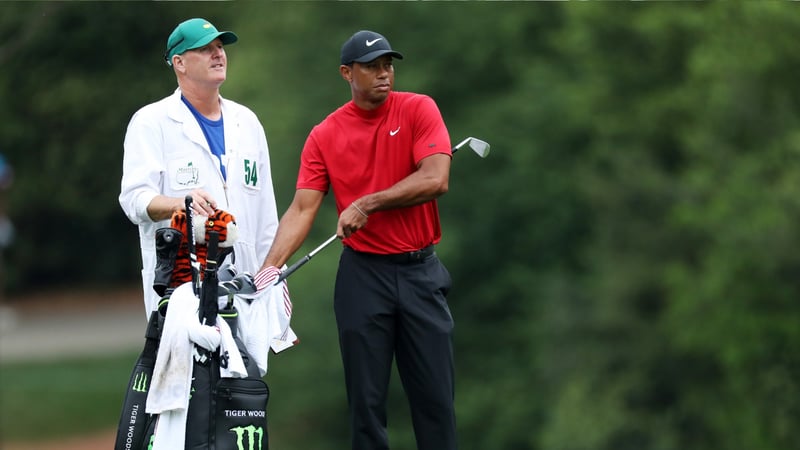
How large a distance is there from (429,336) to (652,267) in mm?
20285

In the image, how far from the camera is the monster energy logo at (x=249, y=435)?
18.1 feet

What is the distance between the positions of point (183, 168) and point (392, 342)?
113cm

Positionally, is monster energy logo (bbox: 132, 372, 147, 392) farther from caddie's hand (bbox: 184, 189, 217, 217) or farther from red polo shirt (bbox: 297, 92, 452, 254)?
red polo shirt (bbox: 297, 92, 452, 254)

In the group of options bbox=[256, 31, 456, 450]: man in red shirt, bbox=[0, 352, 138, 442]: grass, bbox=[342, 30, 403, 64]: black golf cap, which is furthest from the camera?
bbox=[0, 352, 138, 442]: grass

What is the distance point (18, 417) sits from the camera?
28234 millimetres

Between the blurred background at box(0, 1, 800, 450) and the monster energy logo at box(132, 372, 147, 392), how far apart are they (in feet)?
48.7

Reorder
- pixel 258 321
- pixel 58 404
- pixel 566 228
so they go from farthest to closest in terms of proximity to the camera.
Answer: pixel 58 404 → pixel 566 228 → pixel 258 321

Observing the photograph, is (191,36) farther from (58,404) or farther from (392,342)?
(58,404)

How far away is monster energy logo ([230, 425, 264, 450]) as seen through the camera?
5512 millimetres

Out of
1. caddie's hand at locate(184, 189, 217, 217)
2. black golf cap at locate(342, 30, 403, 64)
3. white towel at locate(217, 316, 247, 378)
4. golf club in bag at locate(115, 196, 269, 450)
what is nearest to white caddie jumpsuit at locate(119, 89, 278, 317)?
caddie's hand at locate(184, 189, 217, 217)

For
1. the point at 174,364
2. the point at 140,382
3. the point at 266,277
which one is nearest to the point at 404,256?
the point at 266,277

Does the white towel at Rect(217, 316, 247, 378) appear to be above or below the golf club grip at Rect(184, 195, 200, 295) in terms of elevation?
below

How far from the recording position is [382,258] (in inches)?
234

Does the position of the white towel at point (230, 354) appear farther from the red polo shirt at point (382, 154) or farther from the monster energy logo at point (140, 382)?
the red polo shirt at point (382, 154)
